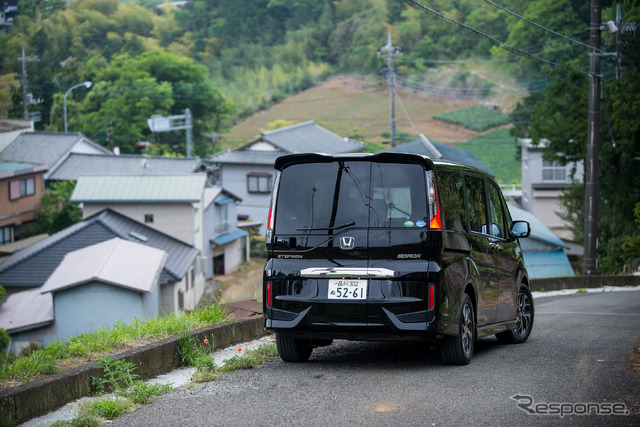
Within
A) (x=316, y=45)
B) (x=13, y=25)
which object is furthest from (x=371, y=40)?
(x=13, y=25)

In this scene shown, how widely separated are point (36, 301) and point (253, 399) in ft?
80.2

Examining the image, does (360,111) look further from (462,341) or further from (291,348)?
(462,341)

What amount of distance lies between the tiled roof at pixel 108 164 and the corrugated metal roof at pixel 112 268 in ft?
67.7

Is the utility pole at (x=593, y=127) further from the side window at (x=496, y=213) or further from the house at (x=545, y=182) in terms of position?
the house at (x=545, y=182)

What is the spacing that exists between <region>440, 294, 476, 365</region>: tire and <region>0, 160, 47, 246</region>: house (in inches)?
1600

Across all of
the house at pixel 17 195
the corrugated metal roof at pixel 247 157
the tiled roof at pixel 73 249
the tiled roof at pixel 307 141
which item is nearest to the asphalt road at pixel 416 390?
the tiled roof at pixel 73 249

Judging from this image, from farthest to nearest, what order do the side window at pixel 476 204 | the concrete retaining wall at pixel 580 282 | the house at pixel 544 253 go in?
the house at pixel 544 253 → the concrete retaining wall at pixel 580 282 → the side window at pixel 476 204

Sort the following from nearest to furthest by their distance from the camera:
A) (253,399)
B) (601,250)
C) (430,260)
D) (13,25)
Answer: (253,399)
(430,260)
(601,250)
(13,25)

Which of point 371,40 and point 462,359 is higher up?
point 371,40

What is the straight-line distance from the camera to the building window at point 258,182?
5300 centimetres

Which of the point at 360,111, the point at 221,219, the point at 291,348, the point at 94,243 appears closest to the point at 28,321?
the point at 94,243

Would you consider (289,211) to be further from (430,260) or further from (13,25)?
(13,25)

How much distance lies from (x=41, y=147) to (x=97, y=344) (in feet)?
164

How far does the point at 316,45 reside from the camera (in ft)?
313
